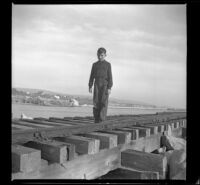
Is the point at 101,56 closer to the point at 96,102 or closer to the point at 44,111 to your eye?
the point at 96,102

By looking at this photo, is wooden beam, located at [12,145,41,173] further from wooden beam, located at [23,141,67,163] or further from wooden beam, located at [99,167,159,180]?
wooden beam, located at [99,167,159,180]

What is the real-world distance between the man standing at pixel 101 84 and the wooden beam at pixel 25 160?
2067 mm

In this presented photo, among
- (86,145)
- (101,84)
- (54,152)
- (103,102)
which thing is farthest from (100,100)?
(54,152)

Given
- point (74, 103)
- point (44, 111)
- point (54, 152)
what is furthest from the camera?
point (74, 103)

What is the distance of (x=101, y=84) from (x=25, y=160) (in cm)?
228

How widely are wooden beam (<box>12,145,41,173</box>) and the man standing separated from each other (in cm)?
207

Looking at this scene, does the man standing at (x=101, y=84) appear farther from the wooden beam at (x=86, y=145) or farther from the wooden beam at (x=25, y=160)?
the wooden beam at (x=25, y=160)

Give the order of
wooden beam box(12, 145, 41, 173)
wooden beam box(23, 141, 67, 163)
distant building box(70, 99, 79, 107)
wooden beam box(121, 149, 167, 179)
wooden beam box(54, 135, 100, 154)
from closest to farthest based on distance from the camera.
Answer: wooden beam box(12, 145, 41, 173) → wooden beam box(23, 141, 67, 163) → wooden beam box(54, 135, 100, 154) → wooden beam box(121, 149, 167, 179) → distant building box(70, 99, 79, 107)

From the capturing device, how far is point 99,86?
4070 millimetres

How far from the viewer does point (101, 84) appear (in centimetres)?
405

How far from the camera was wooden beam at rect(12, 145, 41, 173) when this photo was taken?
1962 millimetres

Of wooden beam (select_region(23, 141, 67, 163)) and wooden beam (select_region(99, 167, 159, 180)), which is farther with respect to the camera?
wooden beam (select_region(99, 167, 159, 180))

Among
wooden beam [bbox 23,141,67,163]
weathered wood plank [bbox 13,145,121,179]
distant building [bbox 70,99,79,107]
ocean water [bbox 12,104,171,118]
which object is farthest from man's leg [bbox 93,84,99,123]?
distant building [bbox 70,99,79,107]

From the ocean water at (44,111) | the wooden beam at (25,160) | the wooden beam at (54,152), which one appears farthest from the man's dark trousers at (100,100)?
the ocean water at (44,111)
